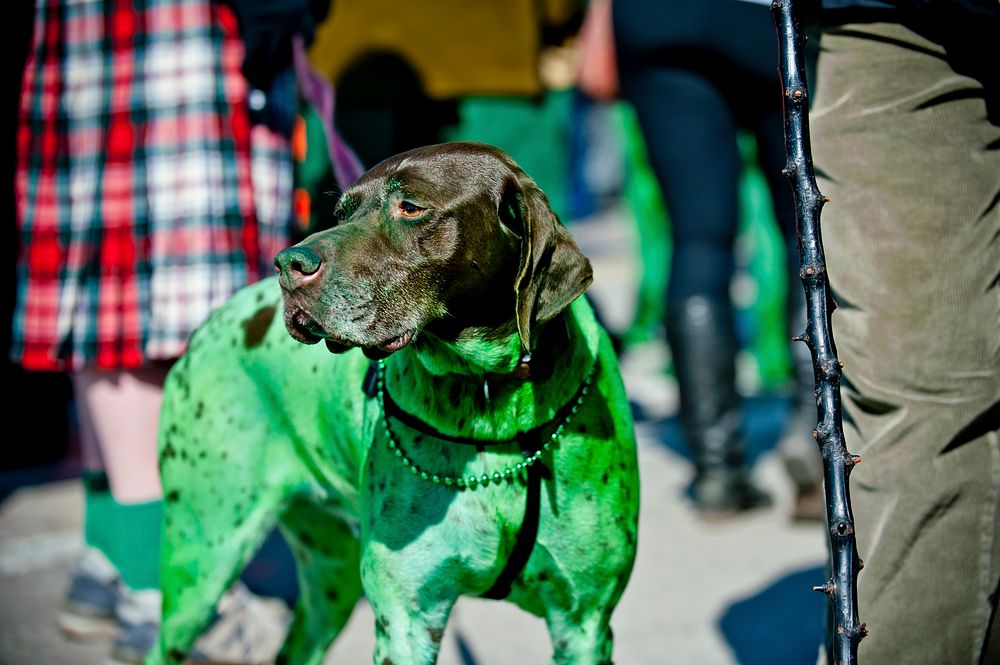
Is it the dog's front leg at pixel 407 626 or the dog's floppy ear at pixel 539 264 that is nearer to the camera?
the dog's floppy ear at pixel 539 264

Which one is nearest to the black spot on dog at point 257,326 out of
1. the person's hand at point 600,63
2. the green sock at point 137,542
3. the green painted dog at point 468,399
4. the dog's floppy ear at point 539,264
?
the green painted dog at point 468,399

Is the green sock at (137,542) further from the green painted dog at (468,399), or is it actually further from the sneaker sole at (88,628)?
the green painted dog at (468,399)

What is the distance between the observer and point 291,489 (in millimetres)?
2518

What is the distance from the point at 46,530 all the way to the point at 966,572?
3674mm

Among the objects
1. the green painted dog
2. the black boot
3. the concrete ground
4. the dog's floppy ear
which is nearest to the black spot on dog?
the green painted dog

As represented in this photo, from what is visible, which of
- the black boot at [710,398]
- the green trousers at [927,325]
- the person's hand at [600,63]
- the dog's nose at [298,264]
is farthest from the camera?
the person's hand at [600,63]

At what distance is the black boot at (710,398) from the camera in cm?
404

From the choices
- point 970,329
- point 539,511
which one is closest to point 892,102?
point 970,329

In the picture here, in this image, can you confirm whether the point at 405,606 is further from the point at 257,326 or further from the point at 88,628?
the point at 88,628

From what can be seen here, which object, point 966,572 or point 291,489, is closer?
point 966,572

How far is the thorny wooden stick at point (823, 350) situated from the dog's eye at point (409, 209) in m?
0.62

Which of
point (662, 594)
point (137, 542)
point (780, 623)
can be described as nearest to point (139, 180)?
point (137, 542)

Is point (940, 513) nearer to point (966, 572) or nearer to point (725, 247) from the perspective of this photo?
point (966, 572)

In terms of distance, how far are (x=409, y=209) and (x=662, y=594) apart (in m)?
2.13
